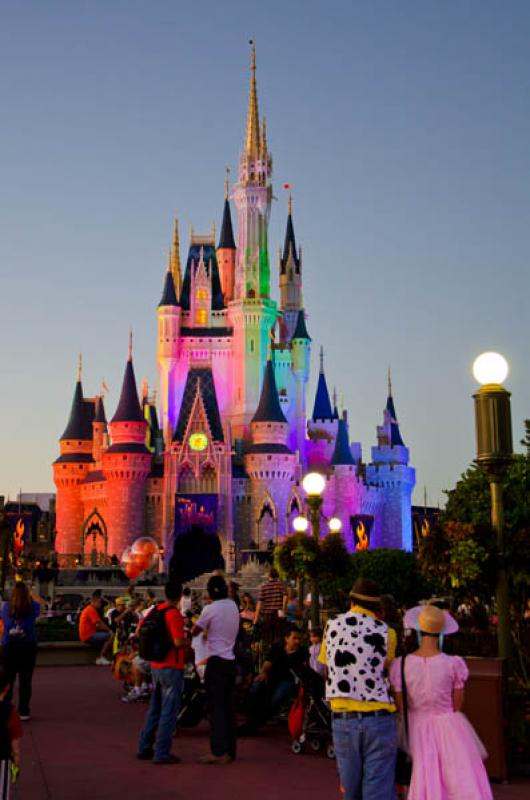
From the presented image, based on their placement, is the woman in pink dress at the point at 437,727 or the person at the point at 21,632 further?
the person at the point at 21,632

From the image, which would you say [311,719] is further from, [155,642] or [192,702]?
[192,702]

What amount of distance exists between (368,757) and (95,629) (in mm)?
12753

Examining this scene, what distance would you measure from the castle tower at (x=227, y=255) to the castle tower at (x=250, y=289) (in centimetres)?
161

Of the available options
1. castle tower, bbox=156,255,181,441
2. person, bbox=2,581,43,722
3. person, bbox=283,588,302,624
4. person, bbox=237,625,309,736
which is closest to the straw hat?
person, bbox=237,625,309,736

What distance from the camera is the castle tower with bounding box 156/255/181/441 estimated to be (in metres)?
75.2

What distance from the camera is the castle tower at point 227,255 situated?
258 ft

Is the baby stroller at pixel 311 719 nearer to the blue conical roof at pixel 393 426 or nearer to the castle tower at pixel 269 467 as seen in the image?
the castle tower at pixel 269 467

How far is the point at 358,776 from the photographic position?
19.9 feet

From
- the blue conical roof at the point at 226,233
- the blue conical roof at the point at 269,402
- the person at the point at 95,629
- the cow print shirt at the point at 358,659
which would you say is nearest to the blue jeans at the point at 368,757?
the cow print shirt at the point at 358,659

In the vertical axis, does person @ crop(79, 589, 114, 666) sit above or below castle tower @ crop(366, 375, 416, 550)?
below

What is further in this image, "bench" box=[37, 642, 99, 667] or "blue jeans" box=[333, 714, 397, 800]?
"bench" box=[37, 642, 99, 667]

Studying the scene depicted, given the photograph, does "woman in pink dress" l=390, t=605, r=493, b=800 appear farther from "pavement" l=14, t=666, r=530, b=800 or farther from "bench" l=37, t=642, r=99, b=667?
"bench" l=37, t=642, r=99, b=667

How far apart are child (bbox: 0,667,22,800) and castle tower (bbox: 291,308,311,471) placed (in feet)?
226

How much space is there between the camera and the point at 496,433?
329 inches
